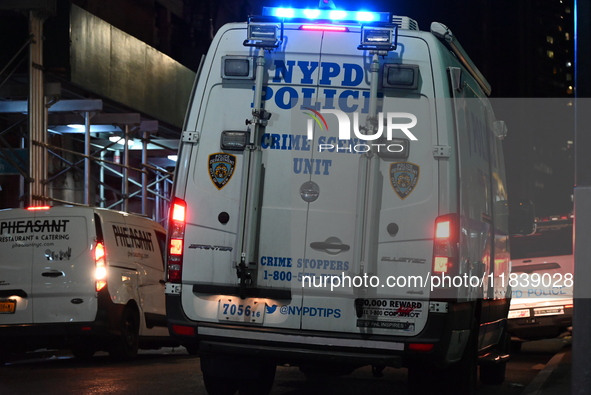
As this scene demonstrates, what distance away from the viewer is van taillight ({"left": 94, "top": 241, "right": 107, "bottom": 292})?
11.9m

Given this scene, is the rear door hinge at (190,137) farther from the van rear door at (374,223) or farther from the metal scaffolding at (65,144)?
the metal scaffolding at (65,144)

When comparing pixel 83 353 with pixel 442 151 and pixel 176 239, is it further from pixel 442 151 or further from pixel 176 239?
pixel 442 151

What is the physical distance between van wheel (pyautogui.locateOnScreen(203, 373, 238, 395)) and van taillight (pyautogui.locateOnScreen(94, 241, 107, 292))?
163 inches

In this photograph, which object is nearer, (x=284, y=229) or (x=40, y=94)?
(x=284, y=229)

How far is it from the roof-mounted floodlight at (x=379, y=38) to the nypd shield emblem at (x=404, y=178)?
34.7 inches

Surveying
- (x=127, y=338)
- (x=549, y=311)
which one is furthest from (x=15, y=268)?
(x=549, y=311)

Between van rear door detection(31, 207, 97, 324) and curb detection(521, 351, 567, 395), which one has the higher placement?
van rear door detection(31, 207, 97, 324)

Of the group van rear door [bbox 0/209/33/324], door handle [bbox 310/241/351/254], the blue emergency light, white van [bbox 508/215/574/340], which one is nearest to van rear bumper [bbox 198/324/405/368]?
door handle [bbox 310/241/351/254]

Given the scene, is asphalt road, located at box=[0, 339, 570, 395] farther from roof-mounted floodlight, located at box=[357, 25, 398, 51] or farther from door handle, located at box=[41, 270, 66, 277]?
roof-mounted floodlight, located at box=[357, 25, 398, 51]

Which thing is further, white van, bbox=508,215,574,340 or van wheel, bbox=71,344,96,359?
white van, bbox=508,215,574,340

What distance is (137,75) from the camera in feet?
72.0

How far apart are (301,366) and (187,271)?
1.15 metres

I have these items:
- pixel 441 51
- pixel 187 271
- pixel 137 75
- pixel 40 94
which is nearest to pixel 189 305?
pixel 187 271

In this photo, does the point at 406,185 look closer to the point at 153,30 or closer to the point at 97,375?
the point at 97,375
